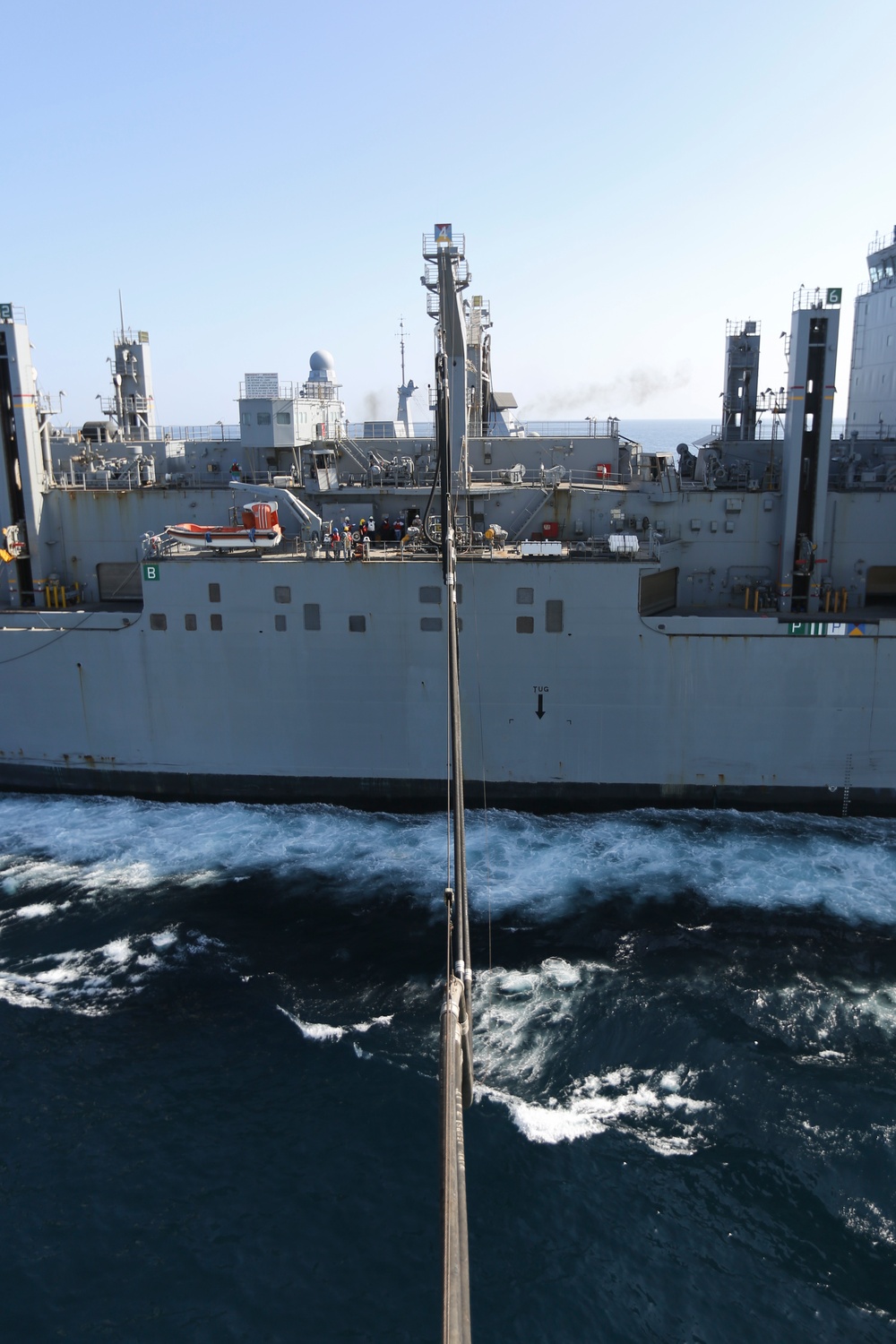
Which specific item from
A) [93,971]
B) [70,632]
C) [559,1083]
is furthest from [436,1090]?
[70,632]

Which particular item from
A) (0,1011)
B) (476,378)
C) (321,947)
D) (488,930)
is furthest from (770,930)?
(476,378)

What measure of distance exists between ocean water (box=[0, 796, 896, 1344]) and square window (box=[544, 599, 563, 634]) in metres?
4.74

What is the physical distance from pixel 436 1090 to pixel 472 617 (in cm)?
1049

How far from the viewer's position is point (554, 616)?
1962cm

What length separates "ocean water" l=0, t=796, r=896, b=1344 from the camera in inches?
370

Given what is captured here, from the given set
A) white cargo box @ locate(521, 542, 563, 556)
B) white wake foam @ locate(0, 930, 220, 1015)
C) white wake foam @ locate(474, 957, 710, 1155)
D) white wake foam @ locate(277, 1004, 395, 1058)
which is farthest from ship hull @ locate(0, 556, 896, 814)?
white wake foam @ locate(277, 1004, 395, 1058)

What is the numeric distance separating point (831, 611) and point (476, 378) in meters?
11.7

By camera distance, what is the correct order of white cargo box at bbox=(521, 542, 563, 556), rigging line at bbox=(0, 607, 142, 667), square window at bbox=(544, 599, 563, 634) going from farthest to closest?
rigging line at bbox=(0, 607, 142, 667) → square window at bbox=(544, 599, 563, 634) → white cargo box at bbox=(521, 542, 563, 556)

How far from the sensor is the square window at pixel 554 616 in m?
19.6

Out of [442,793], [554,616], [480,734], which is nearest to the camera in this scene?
[554,616]

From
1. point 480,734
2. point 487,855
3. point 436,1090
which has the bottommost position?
point 436,1090

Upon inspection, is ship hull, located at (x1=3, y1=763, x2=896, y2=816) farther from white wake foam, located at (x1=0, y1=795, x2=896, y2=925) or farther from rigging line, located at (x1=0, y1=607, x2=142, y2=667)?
rigging line, located at (x1=0, y1=607, x2=142, y2=667)

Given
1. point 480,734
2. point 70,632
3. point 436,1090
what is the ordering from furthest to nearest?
point 70,632 < point 480,734 < point 436,1090

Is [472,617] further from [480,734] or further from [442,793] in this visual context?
[442,793]
